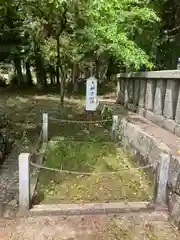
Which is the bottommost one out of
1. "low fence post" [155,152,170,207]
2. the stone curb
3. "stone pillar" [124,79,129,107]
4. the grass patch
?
the grass patch

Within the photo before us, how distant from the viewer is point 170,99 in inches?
215

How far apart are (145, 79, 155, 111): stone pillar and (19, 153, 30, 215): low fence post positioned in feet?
12.5

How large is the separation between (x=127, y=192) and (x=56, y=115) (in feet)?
19.0

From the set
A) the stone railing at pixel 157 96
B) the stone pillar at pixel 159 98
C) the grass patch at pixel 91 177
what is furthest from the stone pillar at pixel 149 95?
the grass patch at pixel 91 177

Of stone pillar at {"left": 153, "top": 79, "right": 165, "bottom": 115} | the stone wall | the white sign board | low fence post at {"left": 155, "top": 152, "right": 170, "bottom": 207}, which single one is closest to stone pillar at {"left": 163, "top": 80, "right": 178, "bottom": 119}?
stone pillar at {"left": 153, "top": 79, "right": 165, "bottom": 115}

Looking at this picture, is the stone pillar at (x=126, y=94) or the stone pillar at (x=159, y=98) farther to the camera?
the stone pillar at (x=126, y=94)

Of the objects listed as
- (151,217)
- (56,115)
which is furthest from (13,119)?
(151,217)

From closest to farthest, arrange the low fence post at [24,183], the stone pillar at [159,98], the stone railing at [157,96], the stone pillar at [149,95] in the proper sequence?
the low fence post at [24,183]
the stone railing at [157,96]
the stone pillar at [159,98]
the stone pillar at [149,95]

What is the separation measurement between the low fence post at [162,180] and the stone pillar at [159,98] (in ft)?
7.78

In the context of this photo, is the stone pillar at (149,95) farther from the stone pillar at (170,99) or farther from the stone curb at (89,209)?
the stone curb at (89,209)

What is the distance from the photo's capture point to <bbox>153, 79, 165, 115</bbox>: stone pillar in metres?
5.96

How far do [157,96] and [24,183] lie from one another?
370 centimetres

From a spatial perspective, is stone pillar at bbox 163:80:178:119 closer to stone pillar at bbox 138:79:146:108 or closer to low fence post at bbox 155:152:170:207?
stone pillar at bbox 138:79:146:108

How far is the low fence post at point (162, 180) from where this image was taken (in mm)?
3791
